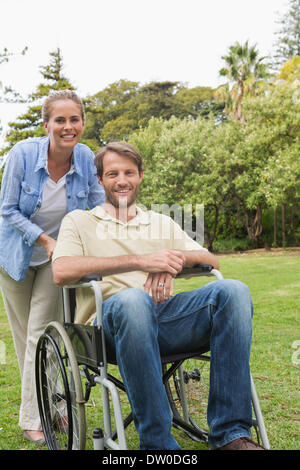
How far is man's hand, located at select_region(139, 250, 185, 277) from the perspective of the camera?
6.73 ft

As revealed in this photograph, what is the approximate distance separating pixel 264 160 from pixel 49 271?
14063 millimetres

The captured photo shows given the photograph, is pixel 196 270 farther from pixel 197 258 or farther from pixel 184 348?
pixel 184 348

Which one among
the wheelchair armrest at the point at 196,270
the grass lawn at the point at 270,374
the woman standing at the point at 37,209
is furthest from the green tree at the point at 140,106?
the wheelchair armrest at the point at 196,270

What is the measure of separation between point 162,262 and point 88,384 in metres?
0.60

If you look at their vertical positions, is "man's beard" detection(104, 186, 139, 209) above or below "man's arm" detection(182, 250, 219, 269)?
above

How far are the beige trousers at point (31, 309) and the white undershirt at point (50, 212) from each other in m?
0.06

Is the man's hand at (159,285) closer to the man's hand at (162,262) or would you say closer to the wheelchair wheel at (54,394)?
the man's hand at (162,262)

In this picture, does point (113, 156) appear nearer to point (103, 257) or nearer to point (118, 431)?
point (103, 257)

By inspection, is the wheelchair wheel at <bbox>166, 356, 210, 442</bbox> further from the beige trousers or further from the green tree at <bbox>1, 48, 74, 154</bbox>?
the green tree at <bbox>1, 48, 74, 154</bbox>

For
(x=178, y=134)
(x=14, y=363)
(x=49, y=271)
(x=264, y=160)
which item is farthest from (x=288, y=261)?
(x=49, y=271)

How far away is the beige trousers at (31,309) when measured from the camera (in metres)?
2.57

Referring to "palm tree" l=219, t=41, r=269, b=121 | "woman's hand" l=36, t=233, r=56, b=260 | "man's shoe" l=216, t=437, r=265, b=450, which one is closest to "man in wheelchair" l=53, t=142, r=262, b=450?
"man's shoe" l=216, t=437, r=265, b=450

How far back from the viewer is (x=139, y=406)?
174 centimetres

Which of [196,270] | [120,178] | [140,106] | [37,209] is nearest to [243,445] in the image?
[196,270]
